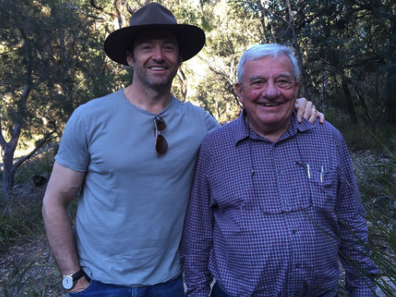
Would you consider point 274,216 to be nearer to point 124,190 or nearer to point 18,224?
point 124,190

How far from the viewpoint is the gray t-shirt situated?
1949 mm

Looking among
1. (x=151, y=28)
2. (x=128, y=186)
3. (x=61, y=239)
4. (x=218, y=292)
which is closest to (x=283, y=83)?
(x=151, y=28)

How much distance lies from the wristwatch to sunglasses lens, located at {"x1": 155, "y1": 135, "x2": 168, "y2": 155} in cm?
73

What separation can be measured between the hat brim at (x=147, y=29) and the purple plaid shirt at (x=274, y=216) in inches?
23.6

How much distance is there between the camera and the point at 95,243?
2.01 meters

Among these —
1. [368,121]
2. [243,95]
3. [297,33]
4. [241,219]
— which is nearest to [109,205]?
[241,219]

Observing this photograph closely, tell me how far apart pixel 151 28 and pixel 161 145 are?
636 millimetres

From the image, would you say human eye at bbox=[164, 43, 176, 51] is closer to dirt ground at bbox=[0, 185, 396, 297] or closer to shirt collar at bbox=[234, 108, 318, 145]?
shirt collar at bbox=[234, 108, 318, 145]

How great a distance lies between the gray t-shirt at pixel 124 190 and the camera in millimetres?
1949

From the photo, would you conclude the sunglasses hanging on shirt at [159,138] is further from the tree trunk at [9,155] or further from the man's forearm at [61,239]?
the tree trunk at [9,155]

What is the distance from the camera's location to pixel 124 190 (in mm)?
1951

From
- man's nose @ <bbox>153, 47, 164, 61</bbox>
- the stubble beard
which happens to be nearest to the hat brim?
man's nose @ <bbox>153, 47, 164, 61</bbox>

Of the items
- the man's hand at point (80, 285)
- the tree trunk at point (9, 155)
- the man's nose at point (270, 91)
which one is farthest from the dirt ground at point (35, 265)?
the man's nose at point (270, 91)

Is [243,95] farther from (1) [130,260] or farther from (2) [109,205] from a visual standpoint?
(1) [130,260]
